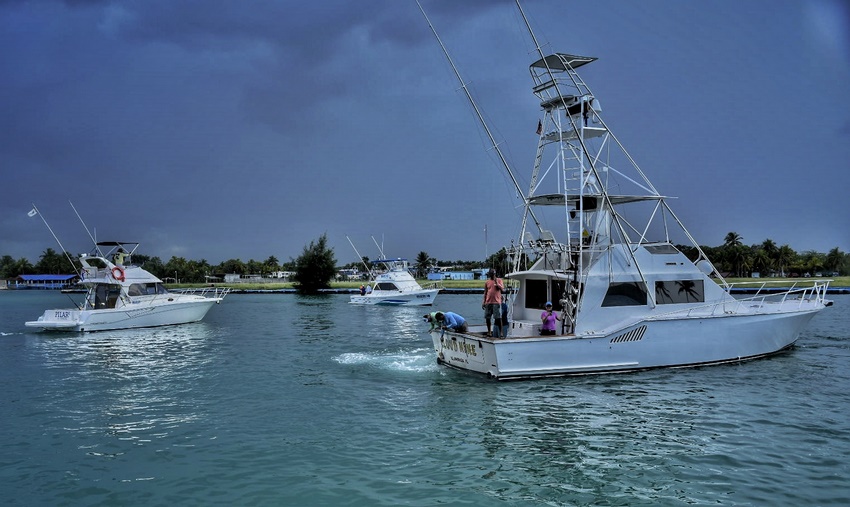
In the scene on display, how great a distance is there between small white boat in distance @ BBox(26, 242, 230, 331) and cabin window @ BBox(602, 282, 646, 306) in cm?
3101

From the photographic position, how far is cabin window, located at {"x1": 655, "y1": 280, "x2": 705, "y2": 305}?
20.1 meters

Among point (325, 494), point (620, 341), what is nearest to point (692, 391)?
point (620, 341)

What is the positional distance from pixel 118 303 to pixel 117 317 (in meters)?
1.22

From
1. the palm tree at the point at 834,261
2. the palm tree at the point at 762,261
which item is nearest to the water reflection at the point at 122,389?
the palm tree at the point at 762,261

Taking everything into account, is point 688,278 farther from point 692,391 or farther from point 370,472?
point 370,472

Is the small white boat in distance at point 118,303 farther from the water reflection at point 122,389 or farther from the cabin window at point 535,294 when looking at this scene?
the cabin window at point 535,294

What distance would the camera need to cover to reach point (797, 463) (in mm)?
10695

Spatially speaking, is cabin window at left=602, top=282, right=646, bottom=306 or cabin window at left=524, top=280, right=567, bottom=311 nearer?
cabin window at left=602, top=282, right=646, bottom=306

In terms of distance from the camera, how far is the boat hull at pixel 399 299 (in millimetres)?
67688

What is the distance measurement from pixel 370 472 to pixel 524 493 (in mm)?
2720

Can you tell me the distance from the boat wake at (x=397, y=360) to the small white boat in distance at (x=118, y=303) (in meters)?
19.8

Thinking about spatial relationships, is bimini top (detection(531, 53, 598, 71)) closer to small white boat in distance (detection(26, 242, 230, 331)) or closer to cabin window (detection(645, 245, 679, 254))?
cabin window (detection(645, 245, 679, 254))

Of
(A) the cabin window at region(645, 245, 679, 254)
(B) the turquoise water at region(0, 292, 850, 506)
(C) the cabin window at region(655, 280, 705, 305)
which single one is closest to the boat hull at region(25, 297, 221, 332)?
(B) the turquoise water at region(0, 292, 850, 506)

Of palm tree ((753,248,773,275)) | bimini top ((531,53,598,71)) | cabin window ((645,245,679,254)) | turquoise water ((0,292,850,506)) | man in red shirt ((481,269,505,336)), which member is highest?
bimini top ((531,53,598,71))
